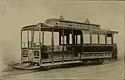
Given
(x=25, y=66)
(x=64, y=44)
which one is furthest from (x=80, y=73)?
(x=25, y=66)

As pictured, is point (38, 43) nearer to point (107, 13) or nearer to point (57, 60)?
point (57, 60)

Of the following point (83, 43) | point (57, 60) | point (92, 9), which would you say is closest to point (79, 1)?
point (92, 9)

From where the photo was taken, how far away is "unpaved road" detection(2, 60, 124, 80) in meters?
1.17

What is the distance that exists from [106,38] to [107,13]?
129 mm

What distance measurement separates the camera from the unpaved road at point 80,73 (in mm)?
1171

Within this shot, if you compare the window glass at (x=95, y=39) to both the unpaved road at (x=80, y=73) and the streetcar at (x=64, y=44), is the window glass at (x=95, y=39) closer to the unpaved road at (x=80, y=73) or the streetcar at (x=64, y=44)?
the streetcar at (x=64, y=44)

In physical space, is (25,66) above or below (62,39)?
below

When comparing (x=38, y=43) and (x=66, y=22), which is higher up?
(x=66, y=22)

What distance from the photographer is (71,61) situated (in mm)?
1200

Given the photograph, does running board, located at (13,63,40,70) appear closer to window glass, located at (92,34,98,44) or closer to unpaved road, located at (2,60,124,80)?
unpaved road, located at (2,60,124,80)

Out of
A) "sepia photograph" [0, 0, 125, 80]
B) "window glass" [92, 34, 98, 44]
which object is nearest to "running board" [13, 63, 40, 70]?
"sepia photograph" [0, 0, 125, 80]

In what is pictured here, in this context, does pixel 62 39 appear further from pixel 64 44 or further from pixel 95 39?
pixel 95 39

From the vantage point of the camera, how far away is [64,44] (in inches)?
46.8

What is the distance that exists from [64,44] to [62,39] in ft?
0.09
